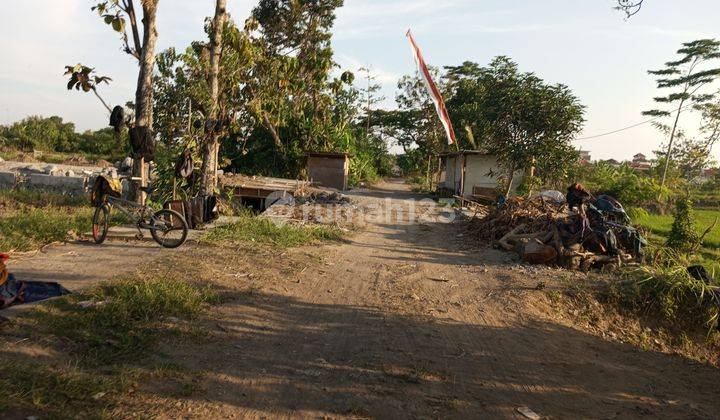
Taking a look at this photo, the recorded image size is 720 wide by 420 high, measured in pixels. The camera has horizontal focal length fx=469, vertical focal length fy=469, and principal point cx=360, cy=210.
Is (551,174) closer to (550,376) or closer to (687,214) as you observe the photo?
(687,214)

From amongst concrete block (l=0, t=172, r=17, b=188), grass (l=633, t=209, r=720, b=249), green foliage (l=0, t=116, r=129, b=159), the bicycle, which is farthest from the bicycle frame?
green foliage (l=0, t=116, r=129, b=159)

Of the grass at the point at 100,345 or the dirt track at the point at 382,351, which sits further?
the dirt track at the point at 382,351

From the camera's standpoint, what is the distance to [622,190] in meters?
19.8

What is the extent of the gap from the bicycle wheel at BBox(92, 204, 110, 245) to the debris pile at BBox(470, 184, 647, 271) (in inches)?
278

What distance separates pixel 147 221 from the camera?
7.57m

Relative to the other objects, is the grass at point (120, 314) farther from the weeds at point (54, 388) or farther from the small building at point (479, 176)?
the small building at point (479, 176)

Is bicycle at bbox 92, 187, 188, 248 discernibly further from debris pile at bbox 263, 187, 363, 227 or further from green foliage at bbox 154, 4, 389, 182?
green foliage at bbox 154, 4, 389, 182

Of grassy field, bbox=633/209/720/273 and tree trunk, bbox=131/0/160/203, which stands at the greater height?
tree trunk, bbox=131/0/160/203

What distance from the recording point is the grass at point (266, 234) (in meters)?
8.34

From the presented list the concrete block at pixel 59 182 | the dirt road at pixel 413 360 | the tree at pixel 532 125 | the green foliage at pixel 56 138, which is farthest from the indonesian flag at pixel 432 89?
the green foliage at pixel 56 138

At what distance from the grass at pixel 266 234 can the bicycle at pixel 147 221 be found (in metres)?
0.54

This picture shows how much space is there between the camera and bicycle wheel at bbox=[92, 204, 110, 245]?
7.43 m

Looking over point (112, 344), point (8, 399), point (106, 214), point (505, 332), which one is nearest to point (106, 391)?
point (8, 399)

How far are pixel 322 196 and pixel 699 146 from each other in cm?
2363
